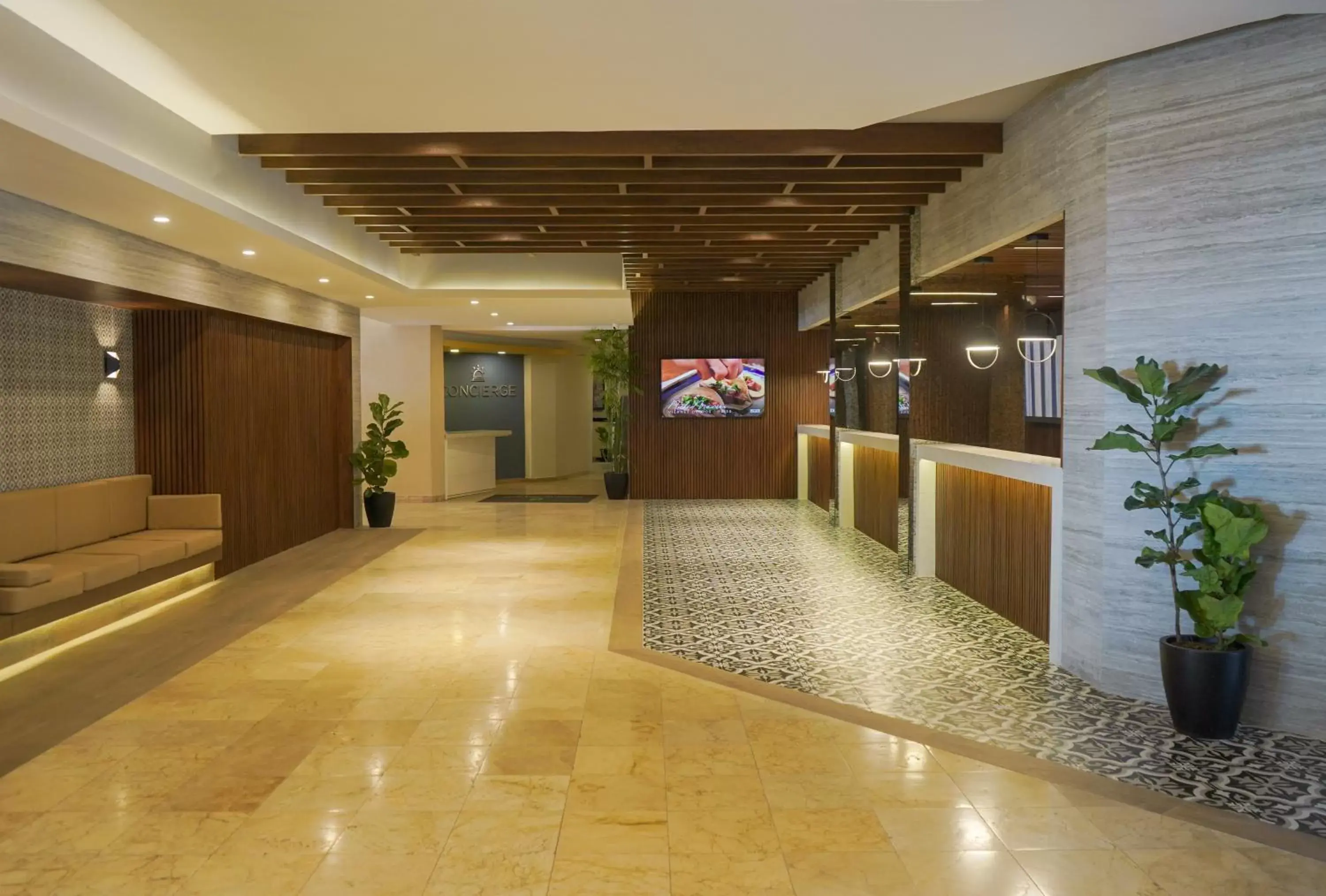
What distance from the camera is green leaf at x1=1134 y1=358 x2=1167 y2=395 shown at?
14.5 feet

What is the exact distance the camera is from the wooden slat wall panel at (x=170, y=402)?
8.54m

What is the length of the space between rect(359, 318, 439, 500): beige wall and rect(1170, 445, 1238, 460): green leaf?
12345 mm

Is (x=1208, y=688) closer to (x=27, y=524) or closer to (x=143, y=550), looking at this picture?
(x=143, y=550)

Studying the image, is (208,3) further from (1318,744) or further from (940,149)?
(1318,744)

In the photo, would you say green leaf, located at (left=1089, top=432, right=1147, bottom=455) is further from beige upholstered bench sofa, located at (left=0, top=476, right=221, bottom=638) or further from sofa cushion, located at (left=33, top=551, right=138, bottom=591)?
sofa cushion, located at (left=33, top=551, right=138, bottom=591)

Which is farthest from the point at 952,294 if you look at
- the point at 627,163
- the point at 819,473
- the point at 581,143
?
the point at 581,143

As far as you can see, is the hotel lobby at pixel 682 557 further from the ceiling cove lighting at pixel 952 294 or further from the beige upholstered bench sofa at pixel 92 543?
the ceiling cove lighting at pixel 952 294

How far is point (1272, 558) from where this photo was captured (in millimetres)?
→ 4520

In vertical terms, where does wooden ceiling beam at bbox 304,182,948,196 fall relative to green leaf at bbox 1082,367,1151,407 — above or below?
above

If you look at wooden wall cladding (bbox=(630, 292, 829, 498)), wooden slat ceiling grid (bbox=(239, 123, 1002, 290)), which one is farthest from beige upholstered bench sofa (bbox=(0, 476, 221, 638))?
wooden wall cladding (bbox=(630, 292, 829, 498))

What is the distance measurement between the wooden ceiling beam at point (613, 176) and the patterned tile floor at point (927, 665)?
3174 millimetres

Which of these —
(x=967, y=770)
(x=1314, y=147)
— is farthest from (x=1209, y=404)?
(x=967, y=770)

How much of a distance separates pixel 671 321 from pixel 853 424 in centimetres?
364

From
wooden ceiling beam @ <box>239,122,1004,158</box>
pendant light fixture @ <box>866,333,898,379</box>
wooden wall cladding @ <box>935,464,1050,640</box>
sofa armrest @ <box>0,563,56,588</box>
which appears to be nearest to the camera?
sofa armrest @ <box>0,563,56,588</box>
